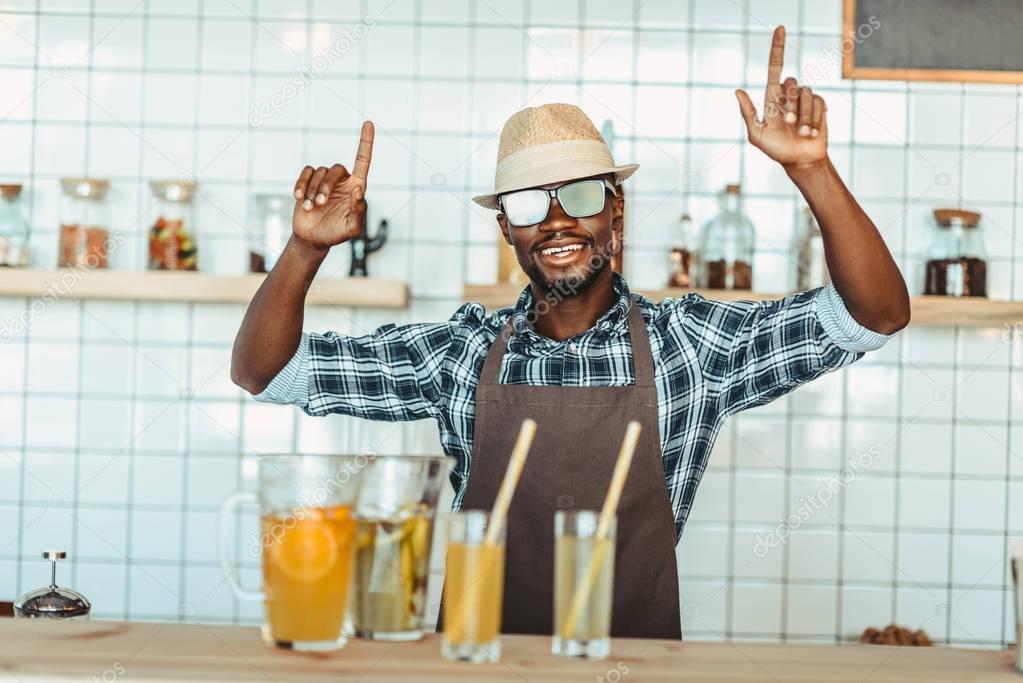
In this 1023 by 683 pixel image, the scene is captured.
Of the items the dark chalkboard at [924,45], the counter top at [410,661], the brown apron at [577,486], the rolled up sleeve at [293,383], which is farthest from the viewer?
the dark chalkboard at [924,45]

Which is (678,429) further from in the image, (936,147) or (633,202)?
(936,147)

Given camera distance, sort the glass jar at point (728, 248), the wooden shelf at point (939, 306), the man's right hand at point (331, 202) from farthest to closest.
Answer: the glass jar at point (728, 248)
the wooden shelf at point (939, 306)
the man's right hand at point (331, 202)

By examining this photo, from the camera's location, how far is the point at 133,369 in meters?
2.86

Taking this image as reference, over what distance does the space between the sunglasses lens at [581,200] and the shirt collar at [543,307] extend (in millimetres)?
144

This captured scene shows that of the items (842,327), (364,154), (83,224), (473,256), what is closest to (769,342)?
(842,327)

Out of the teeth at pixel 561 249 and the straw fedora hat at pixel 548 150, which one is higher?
the straw fedora hat at pixel 548 150

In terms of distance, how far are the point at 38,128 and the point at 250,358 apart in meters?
1.51

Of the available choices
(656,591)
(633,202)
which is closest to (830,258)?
(656,591)

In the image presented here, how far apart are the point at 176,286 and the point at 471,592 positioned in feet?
6.25

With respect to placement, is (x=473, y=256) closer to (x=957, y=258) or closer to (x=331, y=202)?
(x=957, y=258)

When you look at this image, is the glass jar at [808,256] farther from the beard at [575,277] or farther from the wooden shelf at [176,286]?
the beard at [575,277]

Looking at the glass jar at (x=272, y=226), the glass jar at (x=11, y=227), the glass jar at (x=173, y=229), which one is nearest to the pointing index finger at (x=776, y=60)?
the glass jar at (x=272, y=226)

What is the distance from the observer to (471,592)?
0.96 metres

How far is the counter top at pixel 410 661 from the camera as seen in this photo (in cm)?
95
